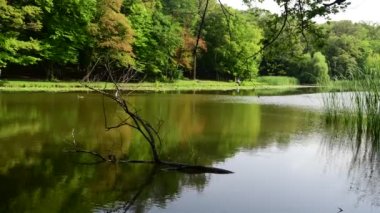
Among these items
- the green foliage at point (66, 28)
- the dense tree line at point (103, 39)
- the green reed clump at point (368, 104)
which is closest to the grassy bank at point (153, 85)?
the dense tree line at point (103, 39)

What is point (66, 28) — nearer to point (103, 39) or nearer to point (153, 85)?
point (103, 39)

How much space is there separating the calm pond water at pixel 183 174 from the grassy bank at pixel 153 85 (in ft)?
6.29

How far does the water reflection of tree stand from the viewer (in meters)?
9.15

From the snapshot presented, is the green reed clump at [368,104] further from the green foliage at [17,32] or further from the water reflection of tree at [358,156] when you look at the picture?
the green foliage at [17,32]

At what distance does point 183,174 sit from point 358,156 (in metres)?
5.30

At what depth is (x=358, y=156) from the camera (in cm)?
1236

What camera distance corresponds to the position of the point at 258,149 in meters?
12.6

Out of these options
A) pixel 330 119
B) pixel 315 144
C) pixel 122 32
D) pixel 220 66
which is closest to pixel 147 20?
pixel 122 32

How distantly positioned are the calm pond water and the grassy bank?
1918 millimetres

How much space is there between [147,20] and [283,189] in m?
33.0

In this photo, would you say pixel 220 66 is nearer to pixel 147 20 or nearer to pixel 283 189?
pixel 147 20

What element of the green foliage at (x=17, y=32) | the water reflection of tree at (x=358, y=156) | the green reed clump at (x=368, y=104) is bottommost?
the water reflection of tree at (x=358, y=156)

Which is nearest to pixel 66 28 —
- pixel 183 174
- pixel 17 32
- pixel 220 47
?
pixel 17 32

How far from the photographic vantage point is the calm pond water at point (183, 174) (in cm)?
777
